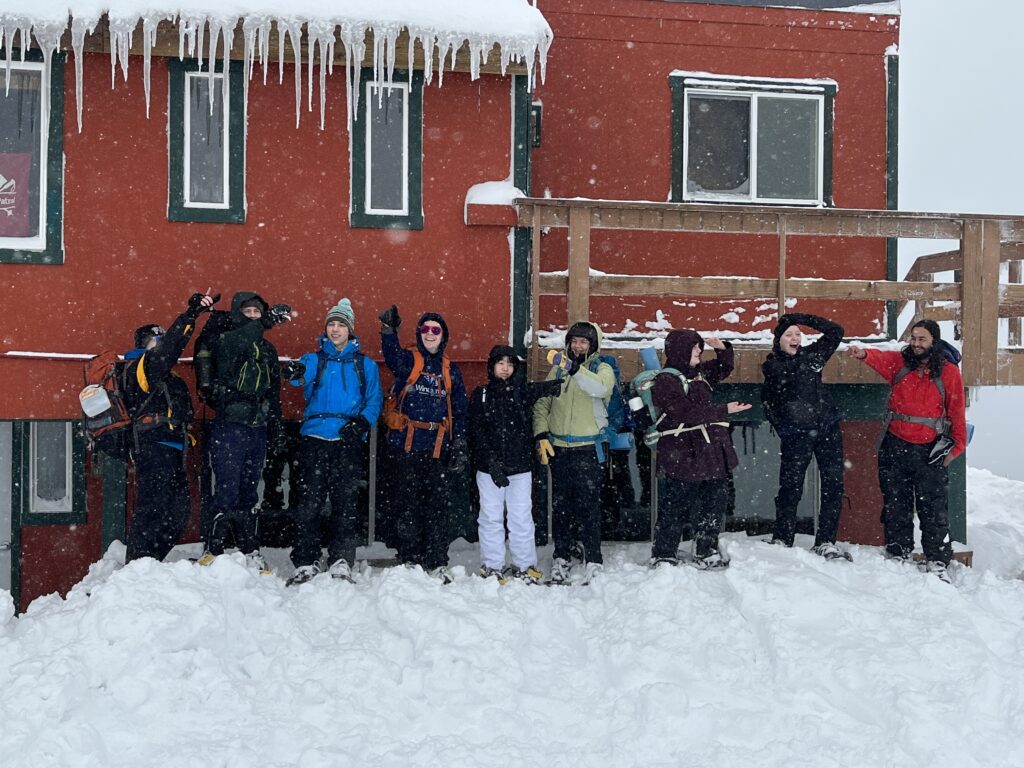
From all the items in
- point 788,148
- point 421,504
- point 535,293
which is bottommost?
point 421,504

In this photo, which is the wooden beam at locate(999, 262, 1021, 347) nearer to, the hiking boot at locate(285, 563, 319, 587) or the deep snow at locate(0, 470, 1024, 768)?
the deep snow at locate(0, 470, 1024, 768)

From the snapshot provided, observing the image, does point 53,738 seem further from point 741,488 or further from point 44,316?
point 741,488

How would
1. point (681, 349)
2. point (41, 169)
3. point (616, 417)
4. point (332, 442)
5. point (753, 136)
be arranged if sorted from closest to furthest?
point (332, 442)
point (681, 349)
point (616, 417)
point (41, 169)
point (753, 136)

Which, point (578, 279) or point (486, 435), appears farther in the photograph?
point (578, 279)

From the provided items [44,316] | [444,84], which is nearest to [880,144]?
[444,84]

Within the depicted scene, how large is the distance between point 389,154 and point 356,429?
8.76ft

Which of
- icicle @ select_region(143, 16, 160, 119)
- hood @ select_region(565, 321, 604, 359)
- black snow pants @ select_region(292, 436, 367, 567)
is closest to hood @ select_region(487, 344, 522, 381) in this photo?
hood @ select_region(565, 321, 604, 359)

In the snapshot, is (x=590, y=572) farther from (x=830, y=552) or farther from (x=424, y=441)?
(x=830, y=552)

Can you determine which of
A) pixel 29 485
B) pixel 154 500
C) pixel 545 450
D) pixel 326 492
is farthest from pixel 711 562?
pixel 29 485

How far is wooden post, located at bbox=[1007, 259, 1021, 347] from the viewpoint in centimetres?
1020

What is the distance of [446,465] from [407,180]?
2620mm

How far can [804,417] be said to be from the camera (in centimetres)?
700

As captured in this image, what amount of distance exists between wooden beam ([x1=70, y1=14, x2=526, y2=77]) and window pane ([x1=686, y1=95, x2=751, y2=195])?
2470mm

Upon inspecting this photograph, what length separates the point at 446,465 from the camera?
6852mm
